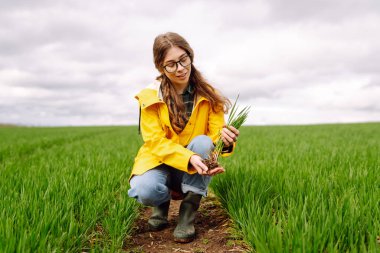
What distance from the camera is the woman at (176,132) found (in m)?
2.58

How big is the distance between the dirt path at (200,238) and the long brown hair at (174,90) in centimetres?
82

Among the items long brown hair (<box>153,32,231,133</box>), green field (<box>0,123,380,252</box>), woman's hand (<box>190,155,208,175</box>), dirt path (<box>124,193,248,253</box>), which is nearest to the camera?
green field (<box>0,123,380,252</box>)

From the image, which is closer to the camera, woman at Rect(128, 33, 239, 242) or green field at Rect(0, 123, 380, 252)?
green field at Rect(0, 123, 380, 252)

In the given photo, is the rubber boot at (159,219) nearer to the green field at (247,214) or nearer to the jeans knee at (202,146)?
the green field at (247,214)

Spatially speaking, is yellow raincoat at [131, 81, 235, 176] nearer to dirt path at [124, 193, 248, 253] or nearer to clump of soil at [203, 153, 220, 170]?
clump of soil at [203, 153, 220, 170]

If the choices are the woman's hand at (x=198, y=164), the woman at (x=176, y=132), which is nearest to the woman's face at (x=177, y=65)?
the woman at (x=176, y=132)

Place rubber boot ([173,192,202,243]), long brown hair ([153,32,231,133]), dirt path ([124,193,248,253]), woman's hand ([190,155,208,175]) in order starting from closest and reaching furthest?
woman's hand ([190,155,208,175]), dirt path ([124,193,248,253]), rubber boot ([173,192,202,243]), long brown hair ([153,32,231,133])

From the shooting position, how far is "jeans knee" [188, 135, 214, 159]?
258 cm

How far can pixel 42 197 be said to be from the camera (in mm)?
2545

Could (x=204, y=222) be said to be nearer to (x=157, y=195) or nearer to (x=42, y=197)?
(x=157, y=195)

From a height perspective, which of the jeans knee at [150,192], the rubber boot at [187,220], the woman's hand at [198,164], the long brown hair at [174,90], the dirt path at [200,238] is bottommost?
the dirt path at [200,238]

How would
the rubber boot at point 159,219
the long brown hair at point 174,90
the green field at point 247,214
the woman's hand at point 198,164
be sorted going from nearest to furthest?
the green field at point 247,214 → the woman's hand at point 198,164 → the long brown hair at point 174,90 → the rubber boot at point 159,219

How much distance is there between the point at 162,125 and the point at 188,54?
581 millimetres

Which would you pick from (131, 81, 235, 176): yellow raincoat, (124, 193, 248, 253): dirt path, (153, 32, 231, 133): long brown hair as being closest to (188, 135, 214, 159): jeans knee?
(131, 81, 235, 176): yellow raincoat
